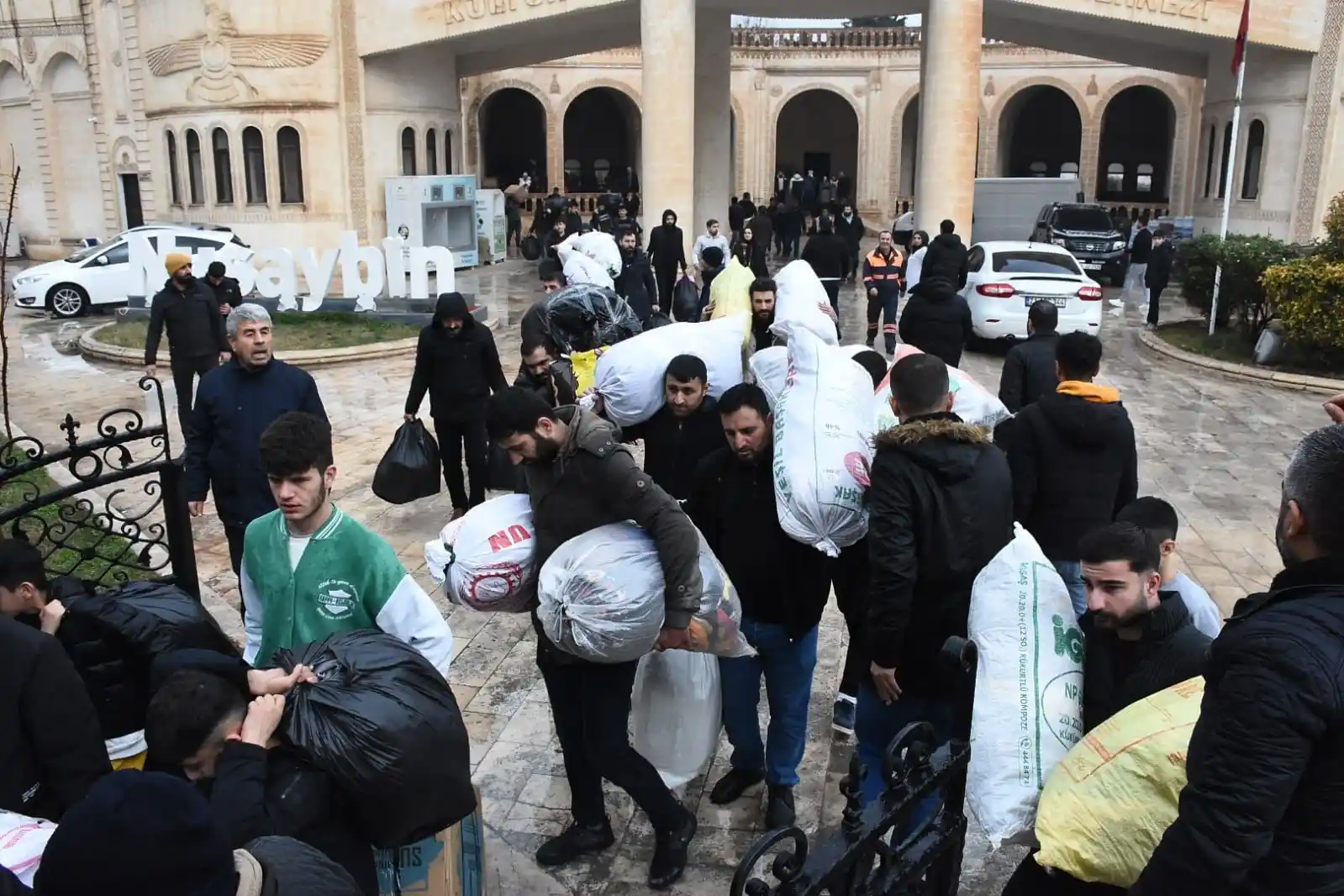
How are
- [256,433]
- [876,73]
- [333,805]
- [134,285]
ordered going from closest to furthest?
1. [333,805]
2. [256,433]
3. [134,285]
4. [876,73]

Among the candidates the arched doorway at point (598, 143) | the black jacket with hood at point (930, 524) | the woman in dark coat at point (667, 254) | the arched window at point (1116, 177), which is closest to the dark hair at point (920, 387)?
the black jacket with hood at point (930, 524)

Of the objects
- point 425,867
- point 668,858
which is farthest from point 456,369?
point 425,867

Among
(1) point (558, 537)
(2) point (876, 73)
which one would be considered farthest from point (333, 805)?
(2) point (876, 73)

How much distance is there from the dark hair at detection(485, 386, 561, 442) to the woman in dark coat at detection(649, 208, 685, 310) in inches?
466

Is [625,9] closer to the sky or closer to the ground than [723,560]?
closer to the sky

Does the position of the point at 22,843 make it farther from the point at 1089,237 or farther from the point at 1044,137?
the point at 1044,137

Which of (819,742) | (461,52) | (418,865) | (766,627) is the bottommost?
(819,742)

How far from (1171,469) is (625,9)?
1516cm

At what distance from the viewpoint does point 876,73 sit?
115 ft

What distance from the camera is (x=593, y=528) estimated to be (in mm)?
3484

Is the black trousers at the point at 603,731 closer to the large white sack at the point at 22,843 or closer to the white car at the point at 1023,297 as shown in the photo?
the large white sack at the point at 22,843

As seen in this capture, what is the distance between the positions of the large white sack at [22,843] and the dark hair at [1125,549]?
260 cm

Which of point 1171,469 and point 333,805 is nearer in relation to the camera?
point 333,805

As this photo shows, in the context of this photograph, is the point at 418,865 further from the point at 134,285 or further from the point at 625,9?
the point at 625,9
